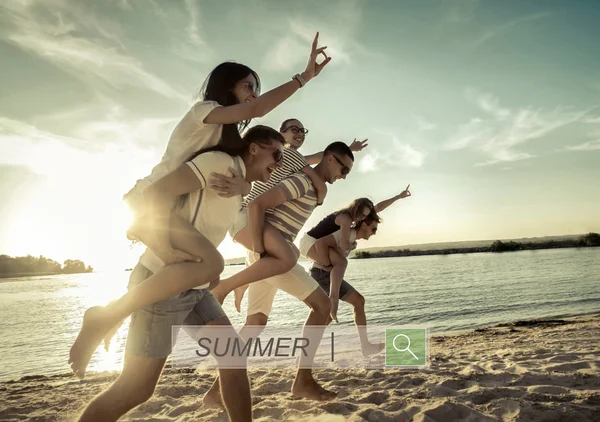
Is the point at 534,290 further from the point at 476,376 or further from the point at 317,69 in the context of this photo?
the point at 317,69

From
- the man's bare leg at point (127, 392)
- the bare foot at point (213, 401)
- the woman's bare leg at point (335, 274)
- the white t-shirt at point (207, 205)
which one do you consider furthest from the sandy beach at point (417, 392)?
the white t-shirt at point (207, 205)

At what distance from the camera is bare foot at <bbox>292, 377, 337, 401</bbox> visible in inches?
172

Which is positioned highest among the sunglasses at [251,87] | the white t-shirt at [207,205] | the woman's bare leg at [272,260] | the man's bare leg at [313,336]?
the sunglasses at [251,87]

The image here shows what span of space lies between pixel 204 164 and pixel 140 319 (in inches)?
36.4

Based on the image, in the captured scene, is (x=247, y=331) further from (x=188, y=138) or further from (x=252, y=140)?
(x=188, y=138)

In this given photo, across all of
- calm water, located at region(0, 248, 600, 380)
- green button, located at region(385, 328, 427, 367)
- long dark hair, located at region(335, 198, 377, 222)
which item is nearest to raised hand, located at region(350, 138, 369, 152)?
long dark hair, located at region(335, 198, 377, 222)

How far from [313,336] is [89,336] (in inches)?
88.6

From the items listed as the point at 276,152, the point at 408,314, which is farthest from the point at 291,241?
the point at 408,314

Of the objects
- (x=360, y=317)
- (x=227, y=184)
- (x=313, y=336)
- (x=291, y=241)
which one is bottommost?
(x=360, y=317)

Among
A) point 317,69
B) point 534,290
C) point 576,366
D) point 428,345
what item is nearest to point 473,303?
point 534,290

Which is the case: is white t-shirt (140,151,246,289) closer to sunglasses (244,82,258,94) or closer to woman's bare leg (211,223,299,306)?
sunglasses (244,82,258,94)

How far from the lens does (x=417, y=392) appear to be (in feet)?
14.8

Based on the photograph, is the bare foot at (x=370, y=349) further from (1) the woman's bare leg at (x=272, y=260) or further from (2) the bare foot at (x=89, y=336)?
(2) the bare foot at (x=89, y=336)

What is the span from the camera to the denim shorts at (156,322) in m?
2.31
